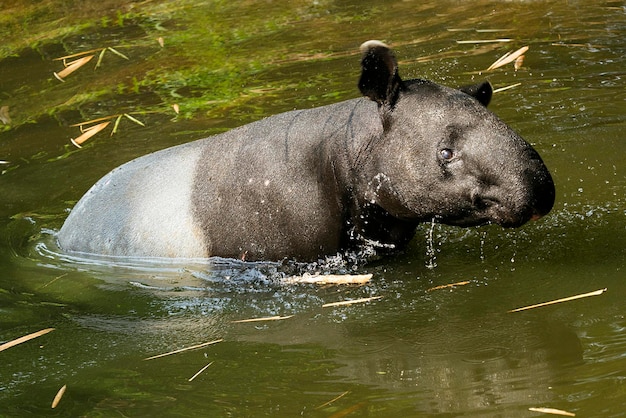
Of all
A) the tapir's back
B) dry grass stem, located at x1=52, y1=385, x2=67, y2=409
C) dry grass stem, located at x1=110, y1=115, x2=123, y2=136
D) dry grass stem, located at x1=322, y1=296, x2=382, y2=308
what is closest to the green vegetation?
dry grass stem, located at x1=110, y1=115, x2=123, y2=136

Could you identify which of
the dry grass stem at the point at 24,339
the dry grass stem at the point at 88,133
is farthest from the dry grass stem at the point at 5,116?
the dry grass stem at the point at 24,339

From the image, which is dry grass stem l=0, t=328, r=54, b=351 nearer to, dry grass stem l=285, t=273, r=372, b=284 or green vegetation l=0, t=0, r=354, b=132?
dry grass stem l=285, t=273, r=372, b=284

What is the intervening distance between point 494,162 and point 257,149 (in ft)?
7.37

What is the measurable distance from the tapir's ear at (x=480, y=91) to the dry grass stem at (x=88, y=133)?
6.07 meters

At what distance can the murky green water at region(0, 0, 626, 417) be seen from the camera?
6.00m

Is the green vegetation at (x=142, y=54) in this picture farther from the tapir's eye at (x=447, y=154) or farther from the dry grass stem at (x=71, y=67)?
the tapir's eye at (x=447, y=154)

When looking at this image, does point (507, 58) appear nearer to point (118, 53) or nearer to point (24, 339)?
point (118, 53)

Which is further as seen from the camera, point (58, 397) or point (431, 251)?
point (431, 251)

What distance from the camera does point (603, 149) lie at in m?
10.1

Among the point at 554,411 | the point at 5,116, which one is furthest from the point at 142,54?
the point at 554,411

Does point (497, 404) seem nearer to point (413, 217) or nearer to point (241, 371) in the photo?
point (241, 371)

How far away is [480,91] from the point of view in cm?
773

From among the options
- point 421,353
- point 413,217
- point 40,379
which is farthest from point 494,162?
point 40,379

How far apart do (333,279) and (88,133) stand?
5.70 metres
